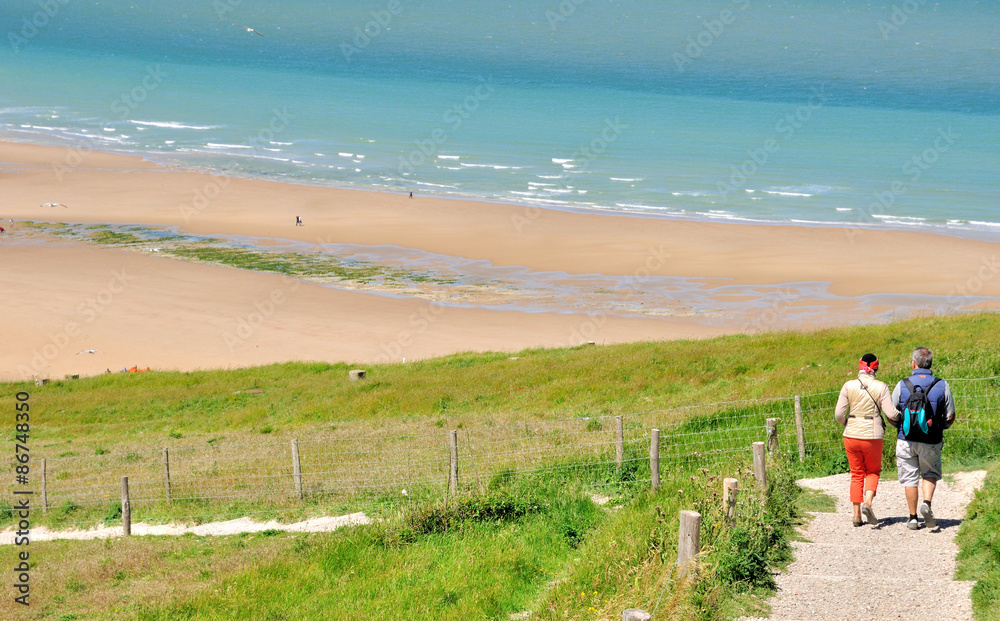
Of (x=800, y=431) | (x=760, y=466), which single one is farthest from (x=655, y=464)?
(x=800, y=431)

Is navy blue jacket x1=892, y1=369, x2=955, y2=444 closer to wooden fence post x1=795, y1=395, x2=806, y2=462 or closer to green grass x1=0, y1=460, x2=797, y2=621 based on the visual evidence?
green grass x1=0, y1=460, x2=797, y2=621

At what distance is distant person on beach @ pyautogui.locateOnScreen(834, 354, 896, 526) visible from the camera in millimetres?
10586

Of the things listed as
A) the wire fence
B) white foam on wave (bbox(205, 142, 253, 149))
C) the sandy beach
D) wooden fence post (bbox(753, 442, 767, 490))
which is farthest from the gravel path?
white foam on wave (bbox(205, 142, 253, 149))

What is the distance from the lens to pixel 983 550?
938 cm

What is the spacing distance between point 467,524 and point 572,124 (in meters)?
100

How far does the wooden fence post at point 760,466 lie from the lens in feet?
34.7

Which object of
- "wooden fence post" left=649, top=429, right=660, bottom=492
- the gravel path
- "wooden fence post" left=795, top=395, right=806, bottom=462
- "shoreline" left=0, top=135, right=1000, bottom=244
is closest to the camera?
the gravel path

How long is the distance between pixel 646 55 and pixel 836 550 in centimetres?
19252

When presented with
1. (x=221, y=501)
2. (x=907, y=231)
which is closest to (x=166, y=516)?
(x=221, y=501)

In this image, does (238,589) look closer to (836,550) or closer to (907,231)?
(836,550)

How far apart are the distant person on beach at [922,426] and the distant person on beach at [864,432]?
0.24 m

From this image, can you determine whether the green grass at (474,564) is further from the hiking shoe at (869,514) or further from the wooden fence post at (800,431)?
the wooden fence post at (800,431)

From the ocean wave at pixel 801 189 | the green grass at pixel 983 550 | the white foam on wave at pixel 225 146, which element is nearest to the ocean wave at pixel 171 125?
the white foam on wave at pixel 225 146

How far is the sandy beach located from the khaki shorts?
25.1 m
